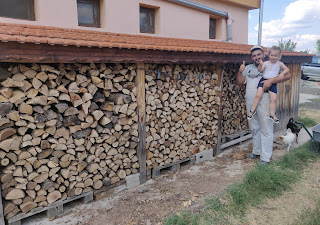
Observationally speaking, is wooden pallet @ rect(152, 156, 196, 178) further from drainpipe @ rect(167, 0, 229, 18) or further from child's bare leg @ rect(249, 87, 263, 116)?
drainpipe @ rect(167, 0, 229, 18)

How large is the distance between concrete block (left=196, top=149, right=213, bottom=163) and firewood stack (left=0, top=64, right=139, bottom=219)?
175 cm

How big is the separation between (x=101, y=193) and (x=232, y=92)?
4117 mm

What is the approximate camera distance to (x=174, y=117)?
15.4 feet

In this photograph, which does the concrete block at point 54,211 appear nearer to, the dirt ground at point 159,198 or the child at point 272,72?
the dirt ground at point 159,198

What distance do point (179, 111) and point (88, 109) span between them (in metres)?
1.88

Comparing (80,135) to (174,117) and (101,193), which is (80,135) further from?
(174,117)

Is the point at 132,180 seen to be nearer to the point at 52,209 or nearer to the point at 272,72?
the point at 52,209

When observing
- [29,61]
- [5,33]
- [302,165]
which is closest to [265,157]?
[302,165]

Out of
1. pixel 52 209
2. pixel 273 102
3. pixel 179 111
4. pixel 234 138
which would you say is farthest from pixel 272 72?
pixel 52 209

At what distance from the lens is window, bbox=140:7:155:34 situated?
720 centimetres

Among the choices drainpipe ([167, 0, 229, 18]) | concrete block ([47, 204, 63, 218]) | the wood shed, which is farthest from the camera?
drainpipe ([167, 0, 229, 18])

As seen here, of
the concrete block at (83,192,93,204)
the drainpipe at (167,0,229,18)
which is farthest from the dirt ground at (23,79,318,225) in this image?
the drainpipe at (167,0,229,18)

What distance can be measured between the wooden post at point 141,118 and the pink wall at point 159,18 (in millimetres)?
2583

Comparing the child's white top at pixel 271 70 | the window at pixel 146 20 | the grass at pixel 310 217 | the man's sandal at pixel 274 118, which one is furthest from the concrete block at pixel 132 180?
the window at pixel 146 20
